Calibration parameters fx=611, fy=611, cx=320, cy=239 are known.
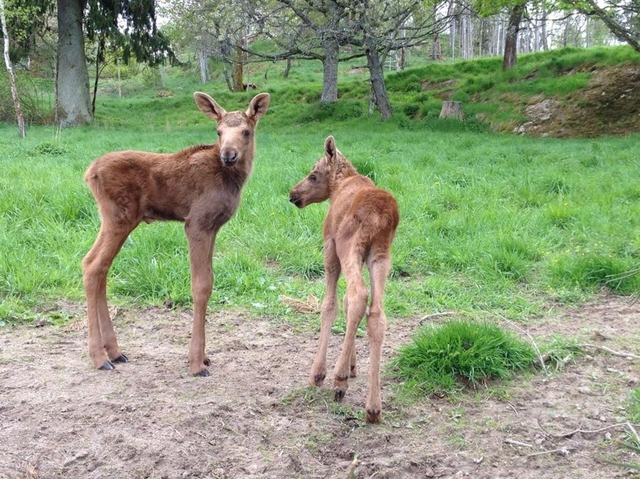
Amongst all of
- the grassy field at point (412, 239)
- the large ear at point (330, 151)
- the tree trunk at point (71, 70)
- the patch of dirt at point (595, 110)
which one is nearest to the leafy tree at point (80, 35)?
the tree trunk at point (71, 70)

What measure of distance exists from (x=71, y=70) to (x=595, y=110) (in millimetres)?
19134

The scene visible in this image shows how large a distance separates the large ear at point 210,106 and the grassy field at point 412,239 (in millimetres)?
1942

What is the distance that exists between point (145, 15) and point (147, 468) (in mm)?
Answer: 23212

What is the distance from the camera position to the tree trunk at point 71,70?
2303cm

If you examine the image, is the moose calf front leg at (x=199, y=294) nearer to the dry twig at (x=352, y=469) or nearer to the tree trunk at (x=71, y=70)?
the dry twig at (x=352, y=469)

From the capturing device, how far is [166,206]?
4797 millimetres

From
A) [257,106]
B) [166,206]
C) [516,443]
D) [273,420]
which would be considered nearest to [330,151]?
[257,106]

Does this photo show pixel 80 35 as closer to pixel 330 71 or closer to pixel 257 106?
pixel 330 71

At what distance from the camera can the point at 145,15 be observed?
23531 millimetres

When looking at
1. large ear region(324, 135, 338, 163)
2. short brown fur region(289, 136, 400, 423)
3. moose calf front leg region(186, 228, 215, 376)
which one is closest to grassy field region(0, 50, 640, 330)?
moose calf front leg region(186, 228, 215, 376)

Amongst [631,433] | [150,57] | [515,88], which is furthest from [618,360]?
[150,57]

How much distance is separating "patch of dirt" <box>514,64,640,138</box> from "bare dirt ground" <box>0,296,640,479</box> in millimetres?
15561

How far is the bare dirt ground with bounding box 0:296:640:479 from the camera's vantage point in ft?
11.2

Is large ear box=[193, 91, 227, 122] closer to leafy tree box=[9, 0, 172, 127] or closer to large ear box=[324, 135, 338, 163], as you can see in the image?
large ear box=[324, 135, 338, 163]
